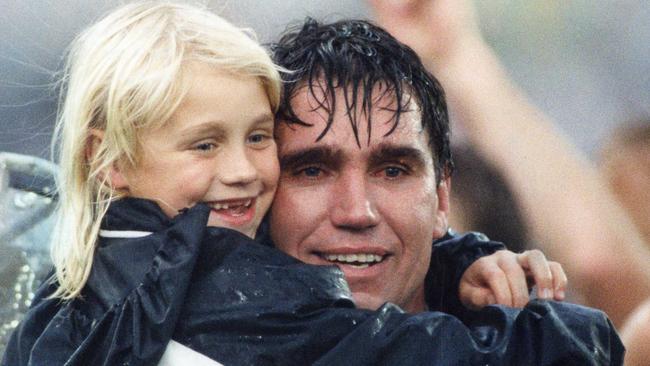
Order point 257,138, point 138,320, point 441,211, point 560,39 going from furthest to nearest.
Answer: point 560,39 → point 441,211 → point 257,138 → point 138,320

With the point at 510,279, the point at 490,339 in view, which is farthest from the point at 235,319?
the point at 510,279

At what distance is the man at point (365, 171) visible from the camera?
87.1 inches

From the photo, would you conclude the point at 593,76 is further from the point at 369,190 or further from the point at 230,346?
the point at 230,346

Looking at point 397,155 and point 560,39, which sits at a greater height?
point 560,39

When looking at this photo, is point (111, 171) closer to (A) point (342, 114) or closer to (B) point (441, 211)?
(A) point (342, 114)

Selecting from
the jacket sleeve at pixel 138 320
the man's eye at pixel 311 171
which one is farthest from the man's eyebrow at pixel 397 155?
the jacket sleeve at pixel 138 320

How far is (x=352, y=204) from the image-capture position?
220 centimetres

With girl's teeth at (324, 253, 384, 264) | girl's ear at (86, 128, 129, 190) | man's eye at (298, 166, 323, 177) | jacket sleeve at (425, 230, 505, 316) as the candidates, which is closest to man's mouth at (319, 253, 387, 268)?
girl's teeth at (324, 253, 384, 264)

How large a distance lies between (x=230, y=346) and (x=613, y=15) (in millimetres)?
2213

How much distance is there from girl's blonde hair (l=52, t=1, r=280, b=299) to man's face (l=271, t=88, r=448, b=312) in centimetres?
23

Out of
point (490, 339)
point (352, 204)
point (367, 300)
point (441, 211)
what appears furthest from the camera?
point (441, 211)

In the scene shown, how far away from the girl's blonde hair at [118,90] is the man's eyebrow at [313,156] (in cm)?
22

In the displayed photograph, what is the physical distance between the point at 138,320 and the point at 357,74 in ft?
2.52

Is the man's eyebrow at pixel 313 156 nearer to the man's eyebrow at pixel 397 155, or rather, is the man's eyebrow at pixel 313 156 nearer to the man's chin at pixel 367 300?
the man's eyebrow at pixel 397 155
